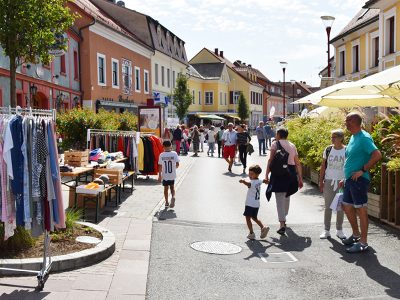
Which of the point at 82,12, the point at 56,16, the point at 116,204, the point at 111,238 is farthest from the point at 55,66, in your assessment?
the point at 111,238

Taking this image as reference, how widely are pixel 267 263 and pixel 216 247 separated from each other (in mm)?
997

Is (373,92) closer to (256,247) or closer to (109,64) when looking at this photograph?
(256,247)

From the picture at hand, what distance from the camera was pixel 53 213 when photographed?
5516 millimetres

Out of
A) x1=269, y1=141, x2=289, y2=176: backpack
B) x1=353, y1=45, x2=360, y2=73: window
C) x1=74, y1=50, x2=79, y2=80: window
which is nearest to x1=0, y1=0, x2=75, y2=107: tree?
x1=269, y1=141, x2=289, y2=176: backpack

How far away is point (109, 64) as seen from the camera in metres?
30.3

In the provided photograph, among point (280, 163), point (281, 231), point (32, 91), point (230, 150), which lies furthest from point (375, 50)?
point (281, 231)

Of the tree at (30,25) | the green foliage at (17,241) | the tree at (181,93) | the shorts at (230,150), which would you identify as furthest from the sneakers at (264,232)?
the tree at (181,93)

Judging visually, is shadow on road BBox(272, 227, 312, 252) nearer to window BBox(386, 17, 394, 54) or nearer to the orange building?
window BBox(386, 17, 394, 54)

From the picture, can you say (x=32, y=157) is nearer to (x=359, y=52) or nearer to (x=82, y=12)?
(x=82, y=12)

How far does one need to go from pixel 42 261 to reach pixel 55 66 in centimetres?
1974

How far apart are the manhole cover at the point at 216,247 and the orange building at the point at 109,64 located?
71.4 feet

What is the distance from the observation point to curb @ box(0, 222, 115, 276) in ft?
17.6

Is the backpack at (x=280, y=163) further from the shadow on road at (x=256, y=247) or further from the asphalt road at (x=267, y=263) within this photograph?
the shadow on road at (x=256, y=247)

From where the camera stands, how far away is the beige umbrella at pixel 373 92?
8164mm
